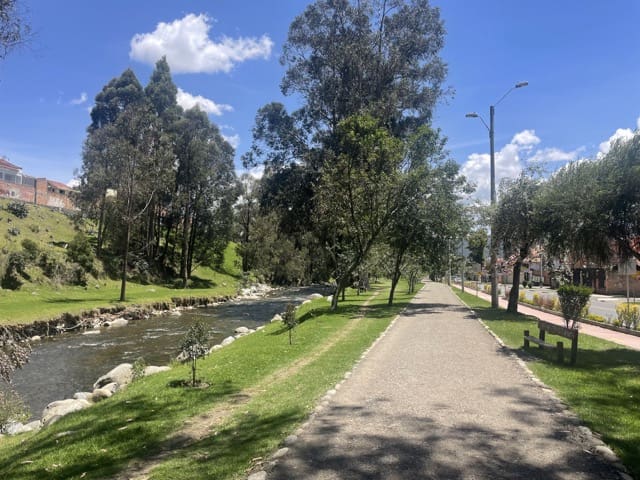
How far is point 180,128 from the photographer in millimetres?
47188

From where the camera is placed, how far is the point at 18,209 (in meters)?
41.8

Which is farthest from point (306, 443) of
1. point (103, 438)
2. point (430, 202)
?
point (430, 202)

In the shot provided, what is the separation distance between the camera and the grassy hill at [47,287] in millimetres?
23125

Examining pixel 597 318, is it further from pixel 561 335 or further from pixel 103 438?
pixel 103 438

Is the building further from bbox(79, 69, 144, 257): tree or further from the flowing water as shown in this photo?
the flowing water

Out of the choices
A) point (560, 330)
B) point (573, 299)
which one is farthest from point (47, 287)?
point (560, 330)

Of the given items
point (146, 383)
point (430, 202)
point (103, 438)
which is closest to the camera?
point (103, 438)

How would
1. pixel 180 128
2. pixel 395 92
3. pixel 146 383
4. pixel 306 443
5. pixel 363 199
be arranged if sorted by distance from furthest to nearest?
pixel 180 128
pixel 395 92
pixel 363 199
pixel 146 383
pixel 306 443

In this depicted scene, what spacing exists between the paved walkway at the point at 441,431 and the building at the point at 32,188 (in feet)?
205

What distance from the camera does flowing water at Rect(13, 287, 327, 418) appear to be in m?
13.1

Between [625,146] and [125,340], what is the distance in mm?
19351

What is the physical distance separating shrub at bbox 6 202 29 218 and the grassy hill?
0.49 metres

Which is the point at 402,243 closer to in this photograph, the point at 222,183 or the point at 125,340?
the point at 125,340

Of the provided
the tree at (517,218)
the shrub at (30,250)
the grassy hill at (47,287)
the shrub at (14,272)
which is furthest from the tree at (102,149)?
the tree at (517,218)
